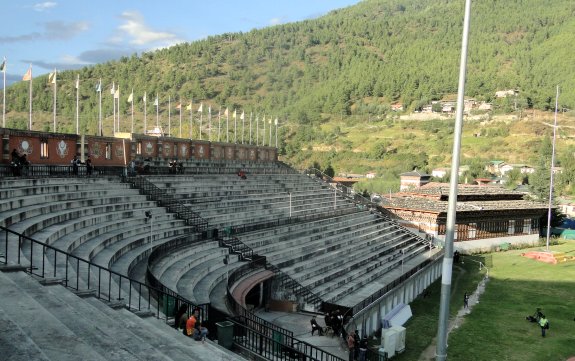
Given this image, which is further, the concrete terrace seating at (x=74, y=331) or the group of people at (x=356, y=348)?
the group of people at (x=356, y=348)

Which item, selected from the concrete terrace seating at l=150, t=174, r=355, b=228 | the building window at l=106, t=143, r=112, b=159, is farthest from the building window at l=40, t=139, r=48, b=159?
the concrete terrace seating at l=150, t=174, r=355, b=228

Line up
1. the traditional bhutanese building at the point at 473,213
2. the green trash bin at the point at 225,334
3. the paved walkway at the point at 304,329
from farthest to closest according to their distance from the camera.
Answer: the traditional bhutanese building at the point at 473,213 < the paved walkway at the point at 304,329 < the green trash bin at the point at 225,334

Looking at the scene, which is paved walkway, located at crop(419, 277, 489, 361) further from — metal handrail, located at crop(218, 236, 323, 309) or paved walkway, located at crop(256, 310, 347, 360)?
metal handrail, located at crop(218, 236, 323, 309)

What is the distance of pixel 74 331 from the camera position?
856 cm

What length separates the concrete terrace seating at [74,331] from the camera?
7547 mm

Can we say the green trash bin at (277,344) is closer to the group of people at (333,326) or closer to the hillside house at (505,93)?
the group of people at (333,326)

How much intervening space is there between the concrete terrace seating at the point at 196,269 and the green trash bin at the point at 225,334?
14.3 ft

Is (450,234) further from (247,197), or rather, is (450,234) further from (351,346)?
(247,197)

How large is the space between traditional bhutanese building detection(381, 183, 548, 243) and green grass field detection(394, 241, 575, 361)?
23.7ft

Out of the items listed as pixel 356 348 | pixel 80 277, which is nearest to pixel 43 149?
pixel 80 277

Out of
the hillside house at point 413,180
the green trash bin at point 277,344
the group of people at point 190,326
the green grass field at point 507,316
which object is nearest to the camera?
the group of people at point 190,326

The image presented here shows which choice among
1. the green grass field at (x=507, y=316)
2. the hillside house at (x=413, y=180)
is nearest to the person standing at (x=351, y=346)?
the green grass field at (x=507, y=316)

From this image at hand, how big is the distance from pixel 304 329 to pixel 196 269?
5343 mm

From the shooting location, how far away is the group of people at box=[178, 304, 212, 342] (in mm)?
11492
